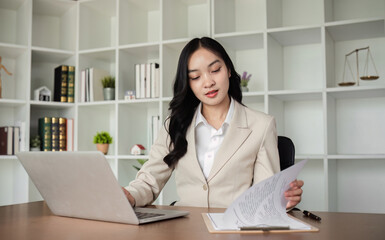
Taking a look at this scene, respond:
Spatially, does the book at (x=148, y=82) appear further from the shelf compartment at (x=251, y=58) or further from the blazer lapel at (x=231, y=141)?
the blazer lapel at (x=231, y=141)

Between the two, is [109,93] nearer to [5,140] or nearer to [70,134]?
[70,134]

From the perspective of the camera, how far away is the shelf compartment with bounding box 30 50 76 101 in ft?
12.4

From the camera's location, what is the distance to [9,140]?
135 inches

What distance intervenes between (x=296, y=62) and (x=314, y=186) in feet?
3.20

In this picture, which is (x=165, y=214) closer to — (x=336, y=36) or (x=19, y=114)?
(x=336, y=36)

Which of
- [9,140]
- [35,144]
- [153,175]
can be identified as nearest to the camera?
[153,175]

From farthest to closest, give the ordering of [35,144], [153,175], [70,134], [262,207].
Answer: [70,134] → [35,144] → [153,175] → [262,207]

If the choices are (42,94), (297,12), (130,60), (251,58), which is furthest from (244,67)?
(42,94)

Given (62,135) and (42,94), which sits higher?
(42,94)

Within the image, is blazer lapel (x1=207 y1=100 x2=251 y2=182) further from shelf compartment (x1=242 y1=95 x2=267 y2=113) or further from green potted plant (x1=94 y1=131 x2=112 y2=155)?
green potted plant (x1=94 y1=131 x2=112 y2=155)

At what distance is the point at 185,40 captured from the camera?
130 inches

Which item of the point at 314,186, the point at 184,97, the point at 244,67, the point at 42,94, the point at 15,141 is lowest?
the point at 314,186

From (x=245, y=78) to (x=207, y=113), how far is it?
128 centimetres

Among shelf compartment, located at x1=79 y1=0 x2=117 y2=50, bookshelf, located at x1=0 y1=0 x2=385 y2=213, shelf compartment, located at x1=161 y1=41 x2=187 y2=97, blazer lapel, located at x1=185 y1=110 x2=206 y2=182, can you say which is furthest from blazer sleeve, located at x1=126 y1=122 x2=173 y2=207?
shelf compartment, located at x1=79 y1=0 x2=117 y2=50
